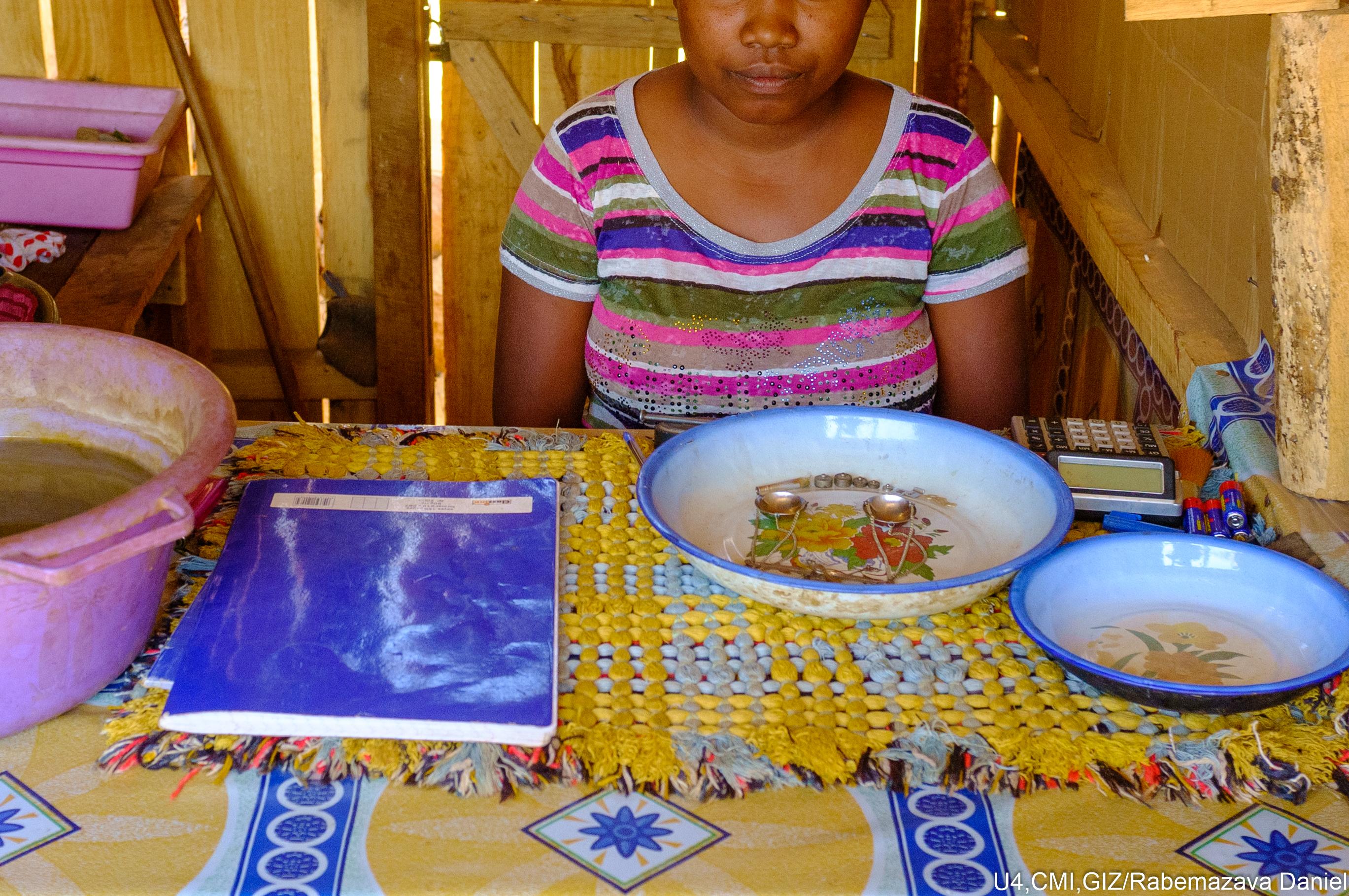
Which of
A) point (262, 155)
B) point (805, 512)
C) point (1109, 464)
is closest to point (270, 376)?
point (262, 155)

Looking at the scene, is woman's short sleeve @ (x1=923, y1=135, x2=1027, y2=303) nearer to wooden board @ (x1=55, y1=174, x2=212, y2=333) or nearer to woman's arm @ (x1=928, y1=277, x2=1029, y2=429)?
woman's arm @ (x1=928, y1=277, x2=1029, y2=429)

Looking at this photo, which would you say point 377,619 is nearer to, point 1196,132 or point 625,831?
point 625,831

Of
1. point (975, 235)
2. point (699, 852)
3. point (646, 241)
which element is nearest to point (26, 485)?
point (699, 852)

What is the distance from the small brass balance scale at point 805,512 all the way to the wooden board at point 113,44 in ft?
7.07

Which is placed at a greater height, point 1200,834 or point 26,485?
point 26,485

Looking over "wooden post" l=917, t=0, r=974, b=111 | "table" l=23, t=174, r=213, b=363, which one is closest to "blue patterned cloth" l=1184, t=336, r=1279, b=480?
"table" l=23, t=174, r=213, b=363

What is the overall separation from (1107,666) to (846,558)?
9.0 inches

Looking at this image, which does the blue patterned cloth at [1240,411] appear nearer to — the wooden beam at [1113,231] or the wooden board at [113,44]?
the wooden beam at [1113,231]

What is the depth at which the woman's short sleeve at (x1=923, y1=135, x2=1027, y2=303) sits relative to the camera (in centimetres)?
151

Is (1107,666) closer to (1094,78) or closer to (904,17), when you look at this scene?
(1094,78)

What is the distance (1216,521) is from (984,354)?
59cm

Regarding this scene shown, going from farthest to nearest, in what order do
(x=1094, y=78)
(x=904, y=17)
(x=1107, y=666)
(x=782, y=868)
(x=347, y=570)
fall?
(x=904, y=17) < (x=1094, y=78) < (x=347, y=570) < (x=1107, y=666) < (x=782, y=868)

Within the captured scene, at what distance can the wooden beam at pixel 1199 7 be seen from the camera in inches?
32.7

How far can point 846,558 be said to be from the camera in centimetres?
95
